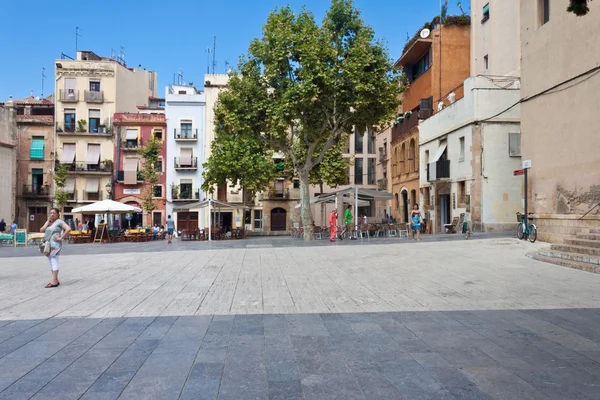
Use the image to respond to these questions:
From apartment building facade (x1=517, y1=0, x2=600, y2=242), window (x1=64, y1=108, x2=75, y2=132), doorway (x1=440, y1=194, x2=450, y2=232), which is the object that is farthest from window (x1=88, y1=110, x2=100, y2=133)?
Answer: apartment building facade (x1=517, y1=0, x2=600, y2=242)

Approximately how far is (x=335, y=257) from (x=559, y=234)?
23.6 ft

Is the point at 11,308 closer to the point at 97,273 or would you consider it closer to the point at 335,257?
the point at 97,273

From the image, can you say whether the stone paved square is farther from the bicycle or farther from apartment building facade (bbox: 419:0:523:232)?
apartment building facade (bbox: 419:0:523:232)

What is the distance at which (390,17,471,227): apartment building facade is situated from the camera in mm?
32281

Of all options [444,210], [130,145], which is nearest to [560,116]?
[444,210]

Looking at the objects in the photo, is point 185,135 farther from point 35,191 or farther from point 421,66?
→ point 421,66

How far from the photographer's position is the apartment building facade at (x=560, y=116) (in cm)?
1435

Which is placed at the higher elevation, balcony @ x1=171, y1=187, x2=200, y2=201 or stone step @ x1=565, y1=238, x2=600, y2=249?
balcony @ x1=171, y1=187, x2=200, y2=201

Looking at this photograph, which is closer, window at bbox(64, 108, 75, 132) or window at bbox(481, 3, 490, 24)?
window at bbox(481, 3, 490, 24)

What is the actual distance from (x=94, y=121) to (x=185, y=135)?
29.0 ft

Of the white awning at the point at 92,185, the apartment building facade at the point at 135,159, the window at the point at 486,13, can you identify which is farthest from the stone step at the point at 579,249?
the white awning at the point at 92,185

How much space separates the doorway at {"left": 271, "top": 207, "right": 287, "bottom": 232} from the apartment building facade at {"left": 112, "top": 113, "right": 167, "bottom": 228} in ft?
33.1

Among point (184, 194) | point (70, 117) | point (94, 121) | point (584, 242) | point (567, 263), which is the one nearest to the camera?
point (567, 263)

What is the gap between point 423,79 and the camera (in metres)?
34.4
